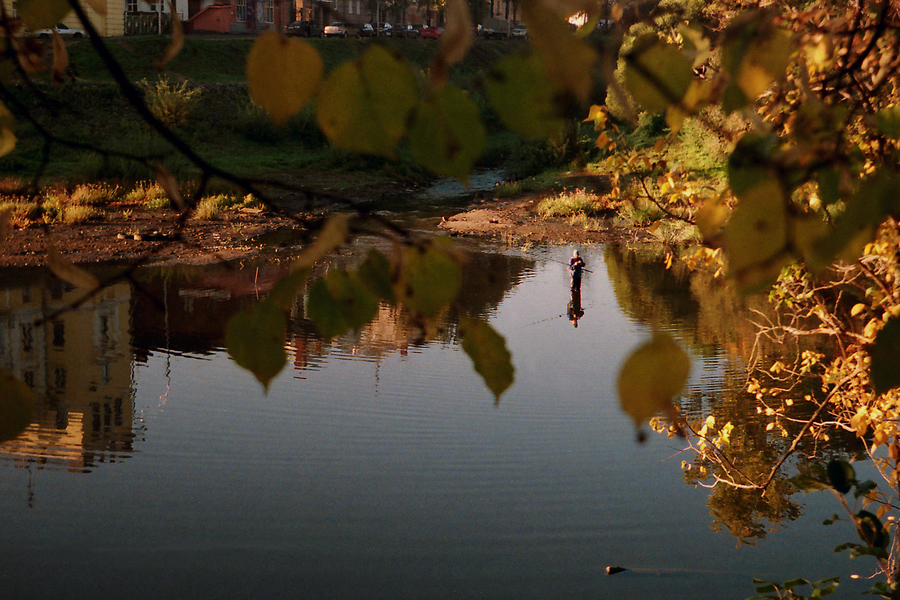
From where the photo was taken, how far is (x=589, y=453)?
6156 millimetres

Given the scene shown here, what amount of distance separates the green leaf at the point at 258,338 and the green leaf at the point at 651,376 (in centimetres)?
27

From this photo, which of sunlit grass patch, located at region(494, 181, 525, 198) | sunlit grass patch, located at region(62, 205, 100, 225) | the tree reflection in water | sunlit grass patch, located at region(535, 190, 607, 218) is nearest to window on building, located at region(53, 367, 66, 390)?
the tree reflection in water

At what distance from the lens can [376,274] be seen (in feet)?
1.89

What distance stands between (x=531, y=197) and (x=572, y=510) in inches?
587

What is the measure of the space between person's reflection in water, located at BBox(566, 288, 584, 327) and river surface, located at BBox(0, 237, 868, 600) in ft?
2.58

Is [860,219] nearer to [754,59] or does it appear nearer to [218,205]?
[754,59]

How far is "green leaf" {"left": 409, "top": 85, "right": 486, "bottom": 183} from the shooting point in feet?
1.39

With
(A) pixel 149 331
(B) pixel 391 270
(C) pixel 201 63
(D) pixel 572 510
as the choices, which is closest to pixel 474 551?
(D) pixel 572 510

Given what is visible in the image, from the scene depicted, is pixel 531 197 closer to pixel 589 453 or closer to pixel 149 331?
pixel 149 331

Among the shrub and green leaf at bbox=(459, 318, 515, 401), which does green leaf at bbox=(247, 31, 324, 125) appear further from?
the shrub

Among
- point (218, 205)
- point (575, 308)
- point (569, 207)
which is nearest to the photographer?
point (575, 308)

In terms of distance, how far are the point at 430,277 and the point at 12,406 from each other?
37cm

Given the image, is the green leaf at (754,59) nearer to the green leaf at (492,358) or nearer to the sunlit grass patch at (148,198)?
the green leaf at (492,358)

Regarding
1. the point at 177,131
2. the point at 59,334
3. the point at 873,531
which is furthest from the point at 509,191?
the point at 873,531
